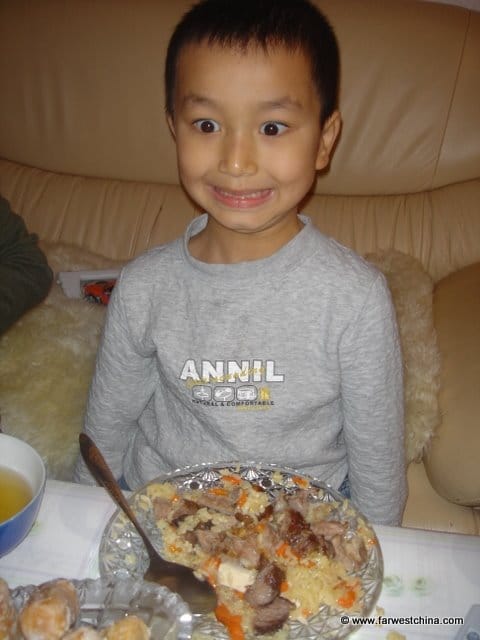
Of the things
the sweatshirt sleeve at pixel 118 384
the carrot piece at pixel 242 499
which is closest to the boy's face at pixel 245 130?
the sweatshirt sleeve at pixel 118 384

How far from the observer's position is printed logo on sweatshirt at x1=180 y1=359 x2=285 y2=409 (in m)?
1.05

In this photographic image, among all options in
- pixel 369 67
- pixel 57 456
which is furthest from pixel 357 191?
pixel 57 456

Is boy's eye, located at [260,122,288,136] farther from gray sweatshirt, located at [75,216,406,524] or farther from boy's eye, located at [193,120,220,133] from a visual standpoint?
gray sweatshirt, located at [75,216,406,524]

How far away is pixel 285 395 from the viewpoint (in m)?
1.06

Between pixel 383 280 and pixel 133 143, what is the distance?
1011 millimetres

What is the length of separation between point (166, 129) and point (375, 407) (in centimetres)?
104

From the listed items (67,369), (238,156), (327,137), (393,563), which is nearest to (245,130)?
(238,156)

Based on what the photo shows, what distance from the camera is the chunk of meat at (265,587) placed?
2.31ft

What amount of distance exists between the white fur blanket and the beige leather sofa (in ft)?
0.21

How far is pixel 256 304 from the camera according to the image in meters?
1.05

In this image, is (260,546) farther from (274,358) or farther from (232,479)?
(274,358)

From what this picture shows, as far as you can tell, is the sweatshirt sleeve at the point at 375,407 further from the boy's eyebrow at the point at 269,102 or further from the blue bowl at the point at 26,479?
the blue bowl at the point at 26,479

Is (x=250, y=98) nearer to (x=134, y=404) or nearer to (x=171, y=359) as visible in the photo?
(x=171, y=359)

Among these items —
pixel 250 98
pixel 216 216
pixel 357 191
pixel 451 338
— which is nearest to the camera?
pixel 250 98
